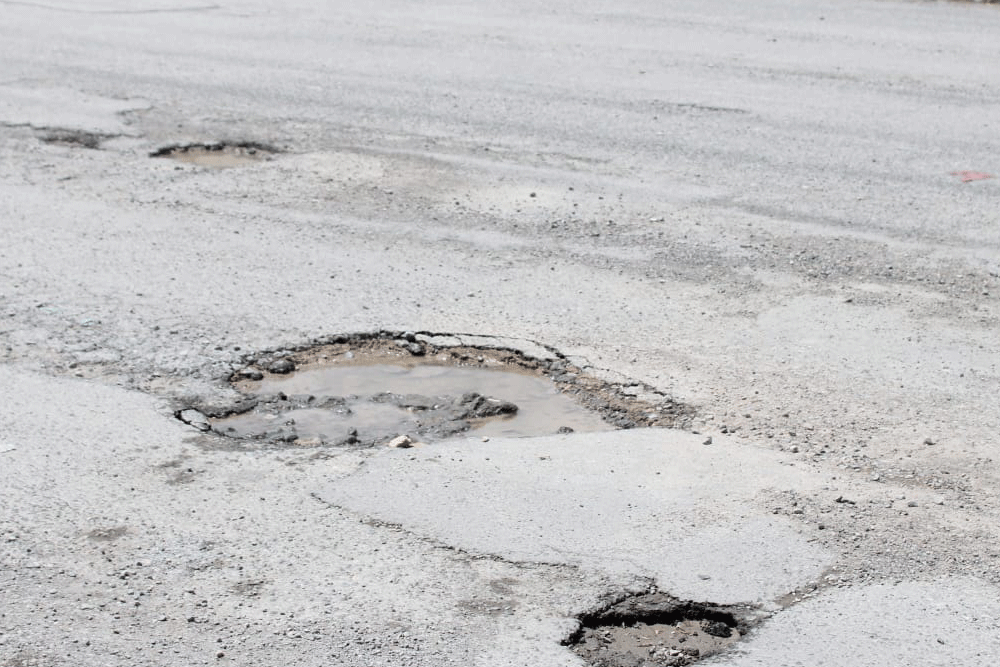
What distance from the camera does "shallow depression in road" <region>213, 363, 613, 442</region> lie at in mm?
5359

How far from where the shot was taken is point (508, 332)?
6281mm

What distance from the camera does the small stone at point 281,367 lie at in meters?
5.88

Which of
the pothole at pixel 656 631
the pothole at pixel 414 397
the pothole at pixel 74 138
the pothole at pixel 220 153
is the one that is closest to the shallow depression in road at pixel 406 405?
the pothole at pixel 414 397

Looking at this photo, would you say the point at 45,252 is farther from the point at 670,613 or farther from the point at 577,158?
the point at 670,613

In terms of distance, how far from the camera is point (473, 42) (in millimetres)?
13492

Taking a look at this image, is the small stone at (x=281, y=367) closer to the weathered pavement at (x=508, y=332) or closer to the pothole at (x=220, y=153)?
the weathered pavement at (x=508, y=332)

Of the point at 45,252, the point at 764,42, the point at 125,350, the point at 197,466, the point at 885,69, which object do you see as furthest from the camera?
the point at 764,42

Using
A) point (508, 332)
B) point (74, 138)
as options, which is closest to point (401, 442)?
point (508, 332)

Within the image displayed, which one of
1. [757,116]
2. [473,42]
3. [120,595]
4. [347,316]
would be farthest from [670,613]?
[473,42]

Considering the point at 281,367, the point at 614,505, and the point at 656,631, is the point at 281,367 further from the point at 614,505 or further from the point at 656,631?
the point at 656,631

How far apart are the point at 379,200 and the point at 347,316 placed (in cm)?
205

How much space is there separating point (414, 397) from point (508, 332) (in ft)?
2.64

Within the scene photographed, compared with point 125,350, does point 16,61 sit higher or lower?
higher

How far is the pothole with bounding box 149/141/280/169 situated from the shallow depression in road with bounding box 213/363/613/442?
12.1 ft
